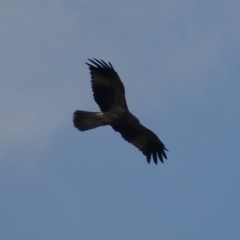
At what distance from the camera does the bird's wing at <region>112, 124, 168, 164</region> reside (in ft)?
72.8

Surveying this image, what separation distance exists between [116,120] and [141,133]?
828 millimetres

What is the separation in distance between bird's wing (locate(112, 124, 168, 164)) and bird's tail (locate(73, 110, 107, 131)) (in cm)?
52

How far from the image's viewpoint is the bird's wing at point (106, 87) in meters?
21.7

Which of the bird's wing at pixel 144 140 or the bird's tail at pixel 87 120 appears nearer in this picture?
the bird's tail at pixel 87 120

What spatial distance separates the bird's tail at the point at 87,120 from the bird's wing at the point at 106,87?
263 mm

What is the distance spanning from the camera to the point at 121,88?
71.6 ft

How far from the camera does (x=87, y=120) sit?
2150 cm

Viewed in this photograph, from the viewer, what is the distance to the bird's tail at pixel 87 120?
70.1 feet

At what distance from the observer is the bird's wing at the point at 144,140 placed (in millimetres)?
22203

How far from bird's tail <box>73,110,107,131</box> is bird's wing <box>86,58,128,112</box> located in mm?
263

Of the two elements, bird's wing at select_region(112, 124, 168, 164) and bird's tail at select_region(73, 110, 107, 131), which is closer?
bird's tail at select_region(73, 110, 107, 131)

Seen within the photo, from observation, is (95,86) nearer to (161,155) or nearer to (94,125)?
(94,125)

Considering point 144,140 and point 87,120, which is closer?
point 87,120

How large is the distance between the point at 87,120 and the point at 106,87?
0.87 metres
